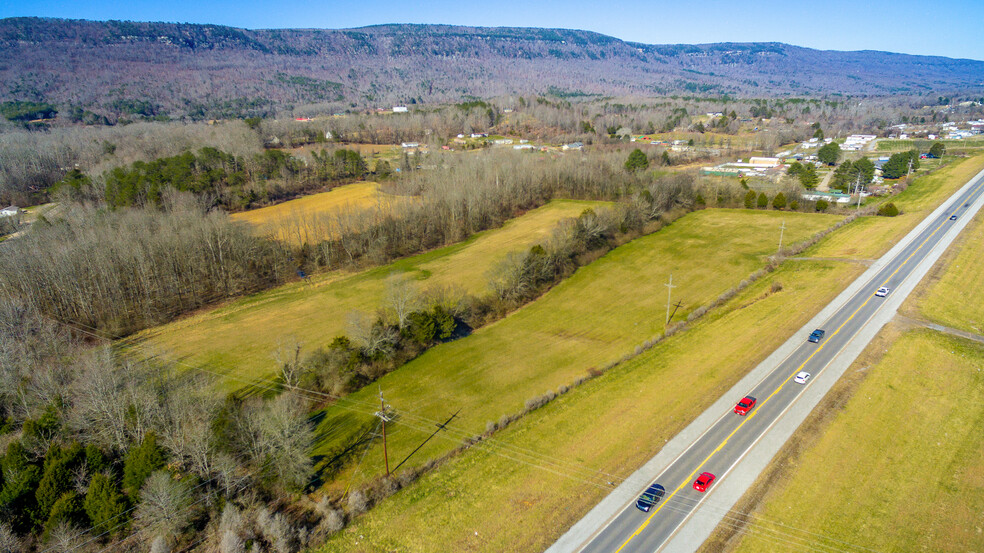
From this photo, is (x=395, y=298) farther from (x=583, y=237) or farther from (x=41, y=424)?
(x=583, y=237)

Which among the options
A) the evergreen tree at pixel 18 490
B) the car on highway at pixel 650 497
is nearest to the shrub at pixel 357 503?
the car on highway at pixel 650 497

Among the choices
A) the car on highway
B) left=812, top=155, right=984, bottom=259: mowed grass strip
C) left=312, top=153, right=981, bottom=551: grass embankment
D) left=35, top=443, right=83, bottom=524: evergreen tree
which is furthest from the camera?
left=812, top=155, right=984, bottom=259: mowed grass strip

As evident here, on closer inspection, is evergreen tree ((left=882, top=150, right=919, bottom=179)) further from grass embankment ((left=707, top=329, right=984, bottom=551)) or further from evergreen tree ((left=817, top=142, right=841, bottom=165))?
grass embankment ((left=707, top=329, right=984, bottom=551))

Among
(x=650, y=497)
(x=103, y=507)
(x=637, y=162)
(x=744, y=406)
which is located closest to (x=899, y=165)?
(x=637, y=162)

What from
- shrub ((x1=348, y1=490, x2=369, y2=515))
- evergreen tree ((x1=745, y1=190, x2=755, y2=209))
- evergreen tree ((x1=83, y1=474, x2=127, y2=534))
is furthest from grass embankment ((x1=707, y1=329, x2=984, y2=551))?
evergreen tree ((x1=745, y1=190, x2=755, y2=209))

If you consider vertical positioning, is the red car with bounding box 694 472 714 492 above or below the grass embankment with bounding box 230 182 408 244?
below

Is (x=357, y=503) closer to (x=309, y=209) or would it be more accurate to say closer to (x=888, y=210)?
(x=309, y=209)

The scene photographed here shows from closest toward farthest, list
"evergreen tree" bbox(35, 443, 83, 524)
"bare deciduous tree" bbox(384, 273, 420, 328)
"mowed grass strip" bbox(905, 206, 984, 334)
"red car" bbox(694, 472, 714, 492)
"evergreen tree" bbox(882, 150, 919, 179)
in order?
"evergreen tree" bbox(35, 443, 83, 524), "red car" bbox(694, 472, 714, 492), "mowed grass strip" bbox(905, 206, 984, 334), "bare deciduous tree" bbox(384, 273, 420, 328), "evergreen tree" bbox(882, 150, 919, 179)
